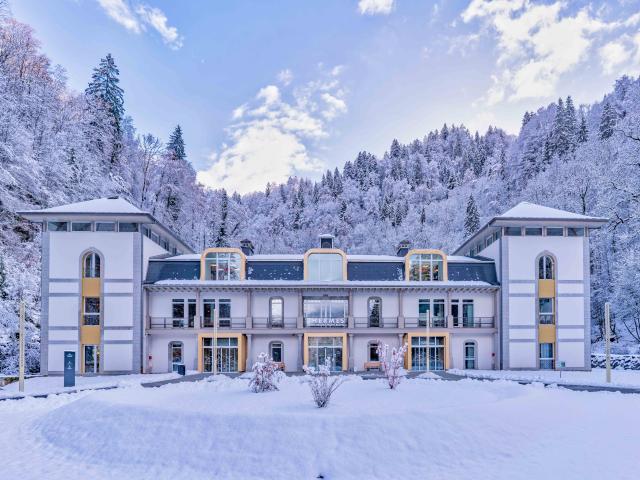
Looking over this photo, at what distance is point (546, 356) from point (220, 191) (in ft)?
188

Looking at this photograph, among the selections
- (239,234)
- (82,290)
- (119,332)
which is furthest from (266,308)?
(239,234)

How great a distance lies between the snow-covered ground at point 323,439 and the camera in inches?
472

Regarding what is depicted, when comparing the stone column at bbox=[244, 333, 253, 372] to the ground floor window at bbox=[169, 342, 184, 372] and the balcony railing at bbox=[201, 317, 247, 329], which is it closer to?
the balcony railing at bbox=[201, 317, 247, 329]

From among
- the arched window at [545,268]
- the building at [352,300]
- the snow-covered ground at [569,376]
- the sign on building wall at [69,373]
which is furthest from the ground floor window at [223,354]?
the arched window at [545,268]

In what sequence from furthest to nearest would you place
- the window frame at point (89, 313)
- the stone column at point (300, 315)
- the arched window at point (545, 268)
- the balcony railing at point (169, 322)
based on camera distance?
the arched window at point (545, 268) < the stone column at point (300, 315) < the balcony railing at point (169, 322) < the window frame at point (89, 313)

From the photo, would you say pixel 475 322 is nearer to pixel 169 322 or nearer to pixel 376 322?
pixel 376 322

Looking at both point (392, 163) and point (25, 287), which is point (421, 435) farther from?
point (392, 163)

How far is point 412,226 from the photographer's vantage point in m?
85.7

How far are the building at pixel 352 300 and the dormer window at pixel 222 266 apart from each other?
0.07m

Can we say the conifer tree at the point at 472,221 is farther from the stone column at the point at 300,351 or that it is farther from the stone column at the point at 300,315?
the stone column at the point at 300,351

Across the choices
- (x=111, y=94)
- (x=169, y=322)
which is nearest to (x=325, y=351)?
(x=169, y=322)

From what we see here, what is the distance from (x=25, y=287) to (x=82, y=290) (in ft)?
17.3

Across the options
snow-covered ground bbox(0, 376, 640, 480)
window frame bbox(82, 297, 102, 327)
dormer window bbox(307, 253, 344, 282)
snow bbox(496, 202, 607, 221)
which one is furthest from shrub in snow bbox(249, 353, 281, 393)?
snow bbox(496, 202, 607, 221)

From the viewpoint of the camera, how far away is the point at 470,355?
102ft
